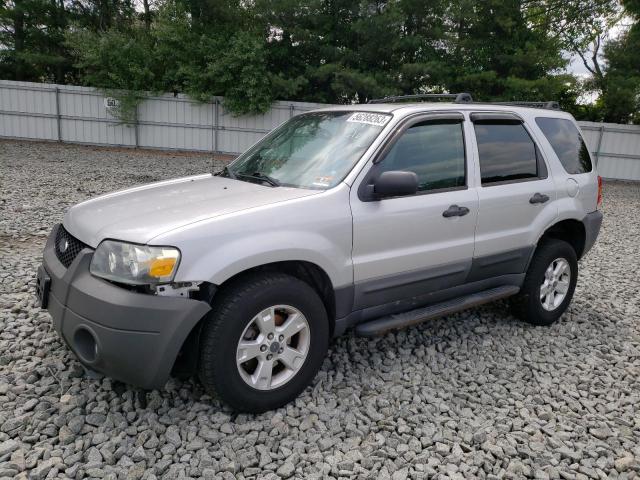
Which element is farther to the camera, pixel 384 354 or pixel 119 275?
pixel 384 354

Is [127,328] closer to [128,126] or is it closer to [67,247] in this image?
[67,247]

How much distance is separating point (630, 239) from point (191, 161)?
12389mm

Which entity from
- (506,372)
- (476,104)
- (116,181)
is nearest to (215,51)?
(116,181)

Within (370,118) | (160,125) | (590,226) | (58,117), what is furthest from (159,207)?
(58,117)

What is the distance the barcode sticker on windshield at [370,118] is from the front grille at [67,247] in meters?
2.00

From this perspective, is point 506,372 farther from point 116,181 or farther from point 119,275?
point 116,181

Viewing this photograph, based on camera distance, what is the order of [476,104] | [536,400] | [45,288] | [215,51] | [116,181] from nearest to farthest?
1. [45,288]
2. [536,400]
3. [476,104]
4. [116,181]
5. [215,51]

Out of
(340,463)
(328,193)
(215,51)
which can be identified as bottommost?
(340,463)

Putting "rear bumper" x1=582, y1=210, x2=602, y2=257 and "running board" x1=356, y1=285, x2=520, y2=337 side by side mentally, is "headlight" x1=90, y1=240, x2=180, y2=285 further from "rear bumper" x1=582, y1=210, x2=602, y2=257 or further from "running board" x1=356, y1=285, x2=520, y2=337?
"rear bumper" x1=582, y1=210, x2=602, y2=257

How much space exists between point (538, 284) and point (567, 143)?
1.36m

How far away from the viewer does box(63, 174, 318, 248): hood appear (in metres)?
2.76

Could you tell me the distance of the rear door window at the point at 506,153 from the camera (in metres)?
3.99

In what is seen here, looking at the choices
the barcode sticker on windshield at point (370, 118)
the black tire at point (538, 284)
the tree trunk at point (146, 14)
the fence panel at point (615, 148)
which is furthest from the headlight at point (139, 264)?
the tree trunk at point (146, 14)

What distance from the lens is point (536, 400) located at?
3.42 m
